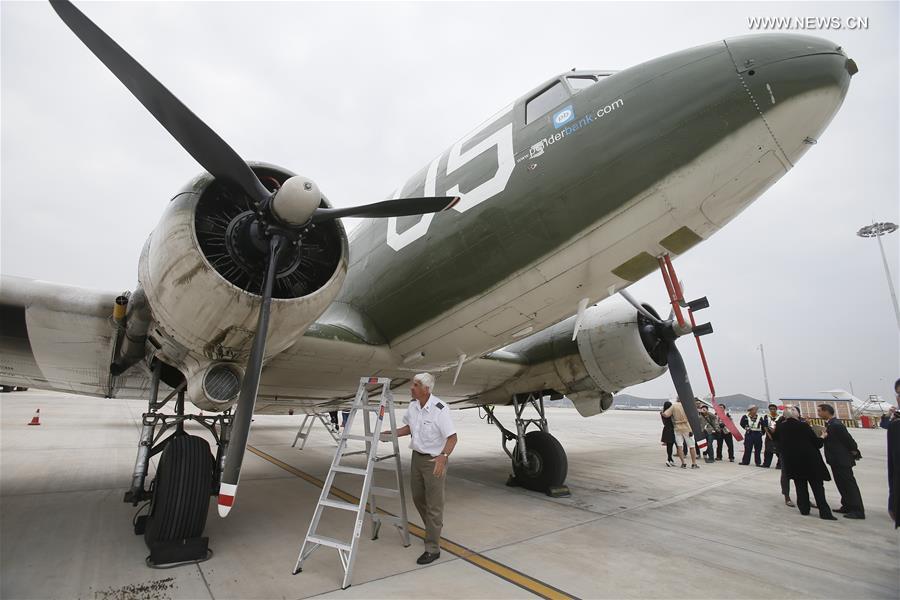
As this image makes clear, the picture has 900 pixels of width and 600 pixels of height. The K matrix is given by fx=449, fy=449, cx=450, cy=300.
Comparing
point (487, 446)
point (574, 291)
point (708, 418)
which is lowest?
point (487, 446)

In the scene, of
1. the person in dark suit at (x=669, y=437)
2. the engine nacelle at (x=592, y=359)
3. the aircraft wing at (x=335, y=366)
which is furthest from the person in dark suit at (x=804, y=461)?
the person in dark suit at (x=669, y=437)

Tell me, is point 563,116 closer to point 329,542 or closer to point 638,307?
point 638,307

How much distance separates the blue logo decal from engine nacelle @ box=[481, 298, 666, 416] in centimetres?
379

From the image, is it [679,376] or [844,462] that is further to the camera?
[679,376]

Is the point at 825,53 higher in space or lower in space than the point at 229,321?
higher

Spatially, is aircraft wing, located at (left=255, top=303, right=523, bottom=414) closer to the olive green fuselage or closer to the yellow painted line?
the olive green fuselage

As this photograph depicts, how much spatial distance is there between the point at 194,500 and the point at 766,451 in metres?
12.0

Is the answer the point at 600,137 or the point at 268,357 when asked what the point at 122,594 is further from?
the point at 600,137

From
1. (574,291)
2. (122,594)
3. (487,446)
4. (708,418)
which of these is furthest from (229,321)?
(708,418)

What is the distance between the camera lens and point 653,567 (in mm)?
3846

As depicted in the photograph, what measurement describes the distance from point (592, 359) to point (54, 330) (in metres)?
7.26

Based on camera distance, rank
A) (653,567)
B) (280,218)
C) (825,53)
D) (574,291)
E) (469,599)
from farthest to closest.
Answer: (574,291) < (653,567) < (280,218) < (825,53) < (469,599)

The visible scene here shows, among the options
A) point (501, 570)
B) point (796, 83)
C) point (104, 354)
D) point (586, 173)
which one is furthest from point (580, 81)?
point (104, 354)

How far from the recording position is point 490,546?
4309 mm
